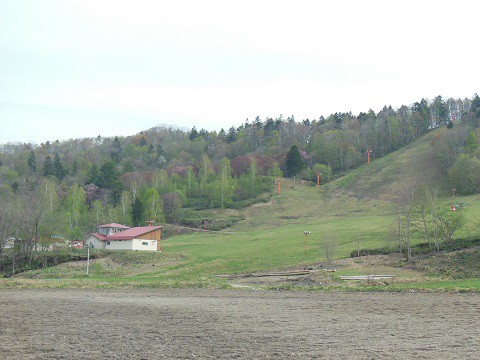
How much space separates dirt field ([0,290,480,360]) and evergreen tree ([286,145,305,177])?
117 metres

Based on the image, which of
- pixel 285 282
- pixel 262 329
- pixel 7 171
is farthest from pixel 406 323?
pixel 7 171

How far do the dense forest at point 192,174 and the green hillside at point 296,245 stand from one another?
311 inches

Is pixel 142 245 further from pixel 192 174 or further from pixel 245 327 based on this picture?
pixel 192 174

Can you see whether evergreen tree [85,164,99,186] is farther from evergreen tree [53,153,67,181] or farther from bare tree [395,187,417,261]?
bare tree [395,187,417,261]

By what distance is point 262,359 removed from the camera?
14844 mm

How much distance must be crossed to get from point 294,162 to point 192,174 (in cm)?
2828

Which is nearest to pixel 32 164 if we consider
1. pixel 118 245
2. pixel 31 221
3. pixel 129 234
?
pixel 31 221

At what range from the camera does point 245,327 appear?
20922 mm

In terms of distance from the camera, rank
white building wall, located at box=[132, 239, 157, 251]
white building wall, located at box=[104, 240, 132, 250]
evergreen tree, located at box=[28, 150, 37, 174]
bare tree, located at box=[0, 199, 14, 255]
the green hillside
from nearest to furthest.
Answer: the green hillside
bare tree, located at box=[0, 199, 14, 255]
white building wall, located at box=[132, 239, 157, 251]
white building wall, located at box=[104, 240, 132, 250]
evergreen tree, located at box=[28, 150, 37, 174]

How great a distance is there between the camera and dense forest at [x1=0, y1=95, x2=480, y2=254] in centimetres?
10619

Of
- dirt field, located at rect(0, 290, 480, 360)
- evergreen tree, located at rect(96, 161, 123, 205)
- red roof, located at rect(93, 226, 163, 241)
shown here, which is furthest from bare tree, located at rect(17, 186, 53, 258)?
evergreen tree, located at rect(96, 161, 123, 205)

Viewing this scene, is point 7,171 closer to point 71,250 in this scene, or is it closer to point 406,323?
point 71,250

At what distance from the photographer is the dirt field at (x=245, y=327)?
624 inches

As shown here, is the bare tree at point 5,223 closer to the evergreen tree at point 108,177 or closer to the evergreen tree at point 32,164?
the evergreen tree at point 108,177
